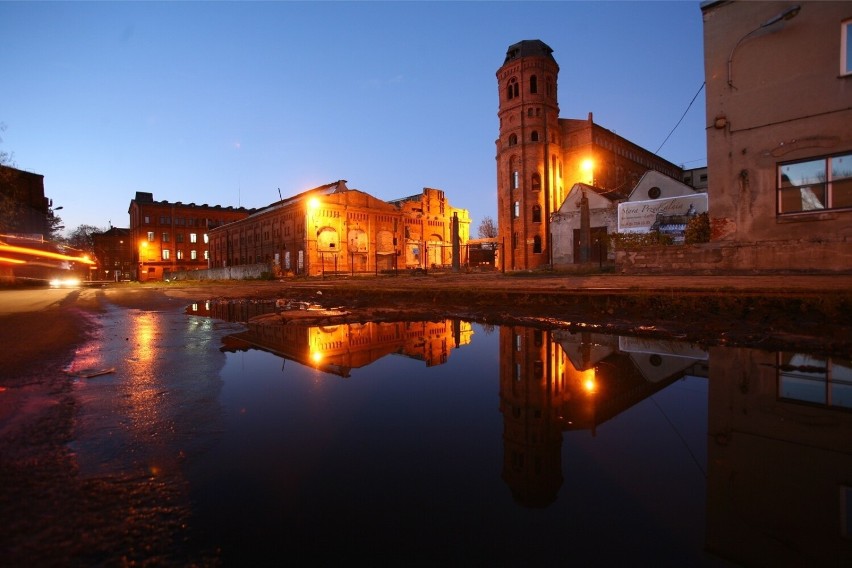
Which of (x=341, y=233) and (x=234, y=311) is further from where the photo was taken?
(x=341, y=233)

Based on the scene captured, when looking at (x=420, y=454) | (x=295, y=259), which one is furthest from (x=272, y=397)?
(x=295, y=259)

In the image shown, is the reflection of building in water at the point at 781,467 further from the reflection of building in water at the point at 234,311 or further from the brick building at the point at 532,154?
the brick building at the point at 532,154

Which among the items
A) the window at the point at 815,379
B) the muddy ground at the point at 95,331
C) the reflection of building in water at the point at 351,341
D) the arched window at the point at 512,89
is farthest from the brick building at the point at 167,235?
the window at the point at 815,379

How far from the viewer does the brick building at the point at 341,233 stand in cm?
4347

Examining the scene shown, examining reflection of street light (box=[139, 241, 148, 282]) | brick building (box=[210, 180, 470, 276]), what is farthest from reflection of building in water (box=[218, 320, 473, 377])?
reflection of street light (box=[139, 241, 148, 282])

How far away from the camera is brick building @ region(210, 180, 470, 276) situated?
4347cm

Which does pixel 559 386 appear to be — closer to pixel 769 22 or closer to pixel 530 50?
pixel 769 22

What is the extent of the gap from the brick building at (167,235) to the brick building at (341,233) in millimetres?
→ 19884

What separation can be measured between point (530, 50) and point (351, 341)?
Result: 40.9m

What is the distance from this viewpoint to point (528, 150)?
1548 inches

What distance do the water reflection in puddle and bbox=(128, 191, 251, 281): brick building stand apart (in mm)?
78504

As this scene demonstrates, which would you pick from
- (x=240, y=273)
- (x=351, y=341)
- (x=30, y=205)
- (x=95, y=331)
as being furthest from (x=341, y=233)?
(x=30, y=205)

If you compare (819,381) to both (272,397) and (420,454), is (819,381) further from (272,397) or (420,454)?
(272,397)

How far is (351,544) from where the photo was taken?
67.2 inches
